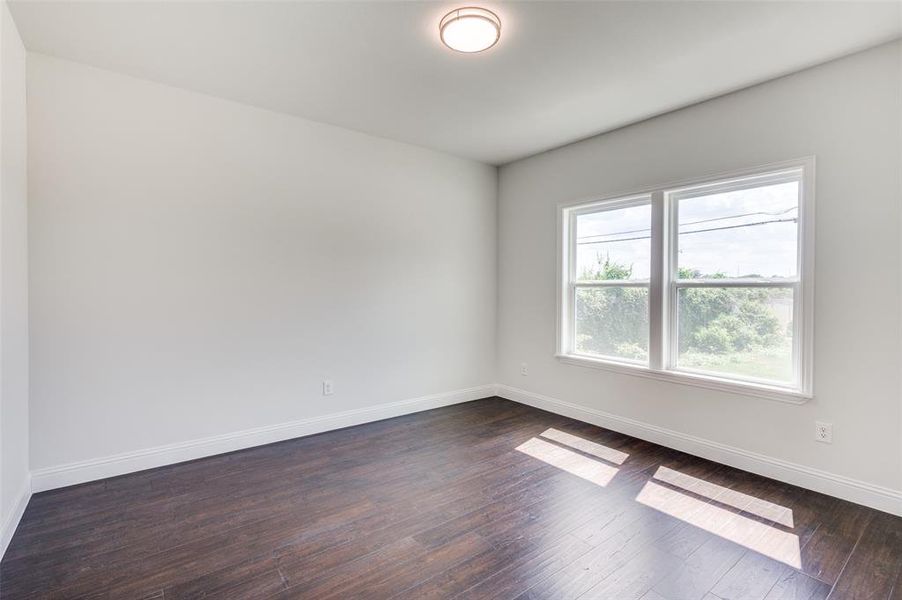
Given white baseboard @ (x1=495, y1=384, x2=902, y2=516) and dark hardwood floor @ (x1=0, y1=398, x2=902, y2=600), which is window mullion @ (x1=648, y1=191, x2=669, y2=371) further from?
dark hardwood floor @ (x1=0, y1=398, x2=902, y2=600)

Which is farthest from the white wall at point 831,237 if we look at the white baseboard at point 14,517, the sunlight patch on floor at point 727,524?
the white baseboard at point 14,517

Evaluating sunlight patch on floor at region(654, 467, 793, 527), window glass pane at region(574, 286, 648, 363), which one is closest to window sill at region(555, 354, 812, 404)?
window glass pane at region(574, 286, 648, 363)

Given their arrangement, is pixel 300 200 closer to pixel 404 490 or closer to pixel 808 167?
pixel 404 490

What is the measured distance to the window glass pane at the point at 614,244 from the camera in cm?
373

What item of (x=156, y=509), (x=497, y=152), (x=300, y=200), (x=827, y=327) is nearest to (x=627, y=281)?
(x=827, y=327)

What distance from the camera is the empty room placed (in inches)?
83.5

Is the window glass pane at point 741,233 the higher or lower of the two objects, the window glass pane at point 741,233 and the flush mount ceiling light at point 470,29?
the lower

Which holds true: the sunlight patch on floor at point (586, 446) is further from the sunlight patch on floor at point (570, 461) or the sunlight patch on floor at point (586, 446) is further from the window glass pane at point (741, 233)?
the window glass pane at point (741, 233)

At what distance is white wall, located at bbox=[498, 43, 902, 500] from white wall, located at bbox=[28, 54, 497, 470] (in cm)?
221

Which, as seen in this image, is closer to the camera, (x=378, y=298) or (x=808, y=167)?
(x=808, y=167)

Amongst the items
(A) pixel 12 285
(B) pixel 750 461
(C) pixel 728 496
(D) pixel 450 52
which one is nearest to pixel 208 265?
(A) pixel 12 285

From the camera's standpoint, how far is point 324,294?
148 inches

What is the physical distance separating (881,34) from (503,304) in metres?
3.51

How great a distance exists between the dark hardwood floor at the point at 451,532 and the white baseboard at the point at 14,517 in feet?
0.14
